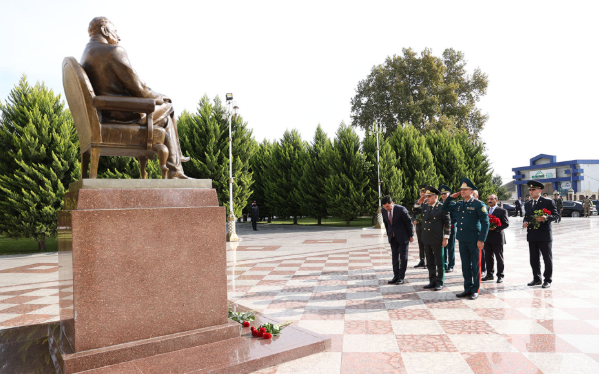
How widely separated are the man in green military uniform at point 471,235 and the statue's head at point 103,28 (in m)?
5.64

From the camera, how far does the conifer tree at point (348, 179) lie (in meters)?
24.4

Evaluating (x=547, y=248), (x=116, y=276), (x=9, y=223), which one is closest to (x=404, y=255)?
(x=547, y=248)

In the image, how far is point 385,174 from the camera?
2422 centimetres

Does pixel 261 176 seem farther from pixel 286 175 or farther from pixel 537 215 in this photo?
pixel 537 215

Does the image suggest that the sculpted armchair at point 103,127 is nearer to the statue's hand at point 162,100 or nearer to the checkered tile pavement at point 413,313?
the statue's hand at point 162,100

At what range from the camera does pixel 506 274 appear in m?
8.15

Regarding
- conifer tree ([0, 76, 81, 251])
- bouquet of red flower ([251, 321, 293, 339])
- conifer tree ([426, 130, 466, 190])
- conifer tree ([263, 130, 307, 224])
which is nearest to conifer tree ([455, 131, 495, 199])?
conifer tree ([426, 130, 466, 190])

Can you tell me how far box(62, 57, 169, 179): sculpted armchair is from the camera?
382 cm

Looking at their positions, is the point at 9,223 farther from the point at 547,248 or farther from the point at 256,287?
the point at 547,248

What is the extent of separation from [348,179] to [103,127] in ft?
69.7

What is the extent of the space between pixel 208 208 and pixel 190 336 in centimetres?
126

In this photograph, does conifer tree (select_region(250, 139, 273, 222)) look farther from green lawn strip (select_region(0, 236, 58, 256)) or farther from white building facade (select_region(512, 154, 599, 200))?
white building facade (select_region(512, 154, 599, 200))

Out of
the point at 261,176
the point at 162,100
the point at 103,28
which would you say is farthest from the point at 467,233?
the point at 261,176

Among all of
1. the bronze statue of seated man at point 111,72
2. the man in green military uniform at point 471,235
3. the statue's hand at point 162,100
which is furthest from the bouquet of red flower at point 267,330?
the man in green military uniform at point 471,235
